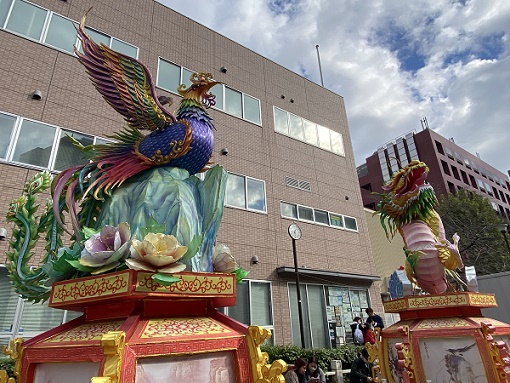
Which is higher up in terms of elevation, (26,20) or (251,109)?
(251,109)

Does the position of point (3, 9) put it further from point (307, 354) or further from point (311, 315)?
point (311, 315)

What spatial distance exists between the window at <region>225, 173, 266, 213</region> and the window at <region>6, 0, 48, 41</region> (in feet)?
23.2

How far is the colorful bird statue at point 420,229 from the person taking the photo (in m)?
4.64

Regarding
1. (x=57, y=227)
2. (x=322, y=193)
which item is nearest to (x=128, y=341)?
(x=57, y=227)

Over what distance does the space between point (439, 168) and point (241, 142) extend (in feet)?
89.7

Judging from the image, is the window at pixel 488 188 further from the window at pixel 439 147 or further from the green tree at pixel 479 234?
the green tree at pixel 479 234

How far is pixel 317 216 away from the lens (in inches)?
558

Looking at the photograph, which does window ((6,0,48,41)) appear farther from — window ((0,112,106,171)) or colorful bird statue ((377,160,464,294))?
colorful bird statue ((377,160,464,294))

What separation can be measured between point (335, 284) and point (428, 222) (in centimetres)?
860

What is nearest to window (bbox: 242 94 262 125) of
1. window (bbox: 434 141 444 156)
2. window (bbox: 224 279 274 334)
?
window (bbox: 224 279 274 334)

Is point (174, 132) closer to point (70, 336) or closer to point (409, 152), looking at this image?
point (70, 336)

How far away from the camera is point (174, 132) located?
2740 mm

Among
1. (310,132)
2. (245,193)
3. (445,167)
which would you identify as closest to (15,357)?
(245,193)

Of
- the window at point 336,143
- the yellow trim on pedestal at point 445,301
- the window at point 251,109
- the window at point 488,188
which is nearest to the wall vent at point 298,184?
the window at point 251,109
